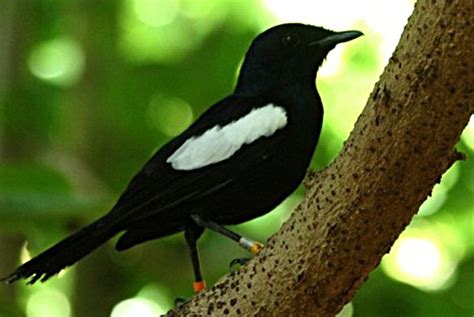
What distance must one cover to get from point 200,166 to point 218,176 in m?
0.08

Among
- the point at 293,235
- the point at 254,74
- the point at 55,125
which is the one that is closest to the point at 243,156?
the point at 254,74

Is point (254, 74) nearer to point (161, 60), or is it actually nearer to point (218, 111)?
point (218, 111)

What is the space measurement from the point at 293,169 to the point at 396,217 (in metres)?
1.03

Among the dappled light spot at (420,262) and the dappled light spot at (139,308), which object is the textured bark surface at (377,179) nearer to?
the dappled light spot at (420,262)

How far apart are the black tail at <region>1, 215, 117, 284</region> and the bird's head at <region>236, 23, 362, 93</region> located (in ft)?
2.85

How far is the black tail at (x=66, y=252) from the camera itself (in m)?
4.20

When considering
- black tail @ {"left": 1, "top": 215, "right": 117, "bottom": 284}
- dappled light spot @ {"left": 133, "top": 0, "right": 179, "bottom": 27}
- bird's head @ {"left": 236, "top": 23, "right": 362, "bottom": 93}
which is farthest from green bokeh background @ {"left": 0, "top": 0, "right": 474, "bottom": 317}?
bird's head @ {"left": 236, "top": 23, "right": 362, "bottom": 93}

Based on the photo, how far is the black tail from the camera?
420cm

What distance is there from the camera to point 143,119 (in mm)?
7562

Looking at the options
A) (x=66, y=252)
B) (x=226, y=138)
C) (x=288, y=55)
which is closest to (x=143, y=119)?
(x=288, y=55)

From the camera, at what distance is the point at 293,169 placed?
434cm

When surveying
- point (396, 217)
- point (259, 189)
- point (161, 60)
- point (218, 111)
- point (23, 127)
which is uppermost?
point (161, 60)

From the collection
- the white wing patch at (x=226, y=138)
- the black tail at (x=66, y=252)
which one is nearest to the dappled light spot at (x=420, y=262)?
the white wing patch at (x=226, y=138)

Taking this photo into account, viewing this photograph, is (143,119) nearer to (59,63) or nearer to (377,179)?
(59,63)
